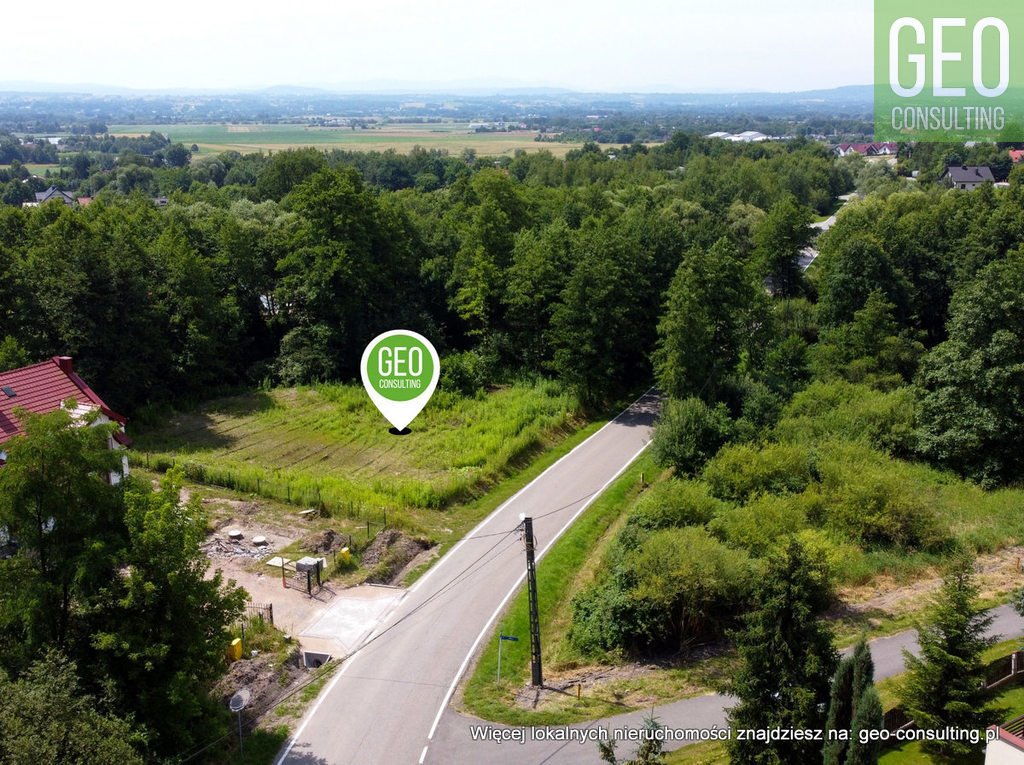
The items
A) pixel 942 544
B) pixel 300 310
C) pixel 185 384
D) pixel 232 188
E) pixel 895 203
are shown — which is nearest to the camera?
pixel 942 544

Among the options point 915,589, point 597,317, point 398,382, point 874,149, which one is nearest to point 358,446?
point 398,382

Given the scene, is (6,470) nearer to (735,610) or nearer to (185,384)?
(735,610)

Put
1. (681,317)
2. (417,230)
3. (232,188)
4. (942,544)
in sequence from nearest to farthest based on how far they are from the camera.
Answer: (942,544)
(681,317)
(417,230)
(232,188)

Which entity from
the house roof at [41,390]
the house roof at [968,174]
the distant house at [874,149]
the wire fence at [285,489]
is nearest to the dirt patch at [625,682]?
the wire fence at [285,489]

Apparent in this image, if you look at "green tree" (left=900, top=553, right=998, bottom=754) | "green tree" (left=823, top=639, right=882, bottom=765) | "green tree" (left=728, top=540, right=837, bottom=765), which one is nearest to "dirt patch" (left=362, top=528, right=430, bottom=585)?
"green tree" (left=728, top=540, right=837, bottom=765)

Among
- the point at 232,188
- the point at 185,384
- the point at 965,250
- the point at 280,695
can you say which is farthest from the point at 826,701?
the point at 232,188

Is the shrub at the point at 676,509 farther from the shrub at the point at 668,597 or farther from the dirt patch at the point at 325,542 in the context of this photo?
the dirt patch at the point at 325,542

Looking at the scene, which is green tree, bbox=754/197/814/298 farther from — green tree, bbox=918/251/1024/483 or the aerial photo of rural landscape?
green tree, bbox=918/251/1024/483
